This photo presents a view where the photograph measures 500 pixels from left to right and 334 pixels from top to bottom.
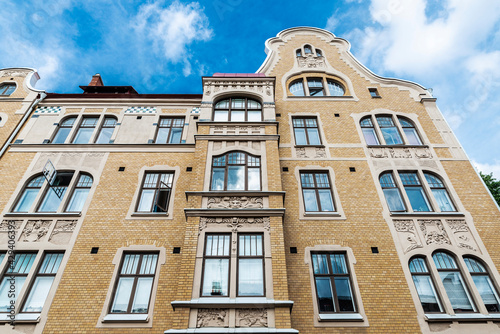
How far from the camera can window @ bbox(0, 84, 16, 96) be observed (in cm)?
1791

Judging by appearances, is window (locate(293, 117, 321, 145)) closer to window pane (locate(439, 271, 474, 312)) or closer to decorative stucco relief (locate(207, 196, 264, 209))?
decorative stucco relief (locate(207, 196, 264, 209))

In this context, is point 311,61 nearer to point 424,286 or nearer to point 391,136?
point 391,136

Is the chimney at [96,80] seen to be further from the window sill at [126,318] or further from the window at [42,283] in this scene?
the window sill at [126,318]

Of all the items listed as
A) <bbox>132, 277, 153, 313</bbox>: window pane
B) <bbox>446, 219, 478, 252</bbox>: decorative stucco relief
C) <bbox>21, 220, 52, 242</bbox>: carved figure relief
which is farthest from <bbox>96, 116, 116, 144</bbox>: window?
<bbox>446, 219, 478, 252</bbox>: decorative stucco relief

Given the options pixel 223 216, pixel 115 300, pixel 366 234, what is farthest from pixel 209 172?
pixel 366 234

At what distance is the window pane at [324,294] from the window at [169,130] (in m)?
9.74

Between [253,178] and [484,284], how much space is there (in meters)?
9.47

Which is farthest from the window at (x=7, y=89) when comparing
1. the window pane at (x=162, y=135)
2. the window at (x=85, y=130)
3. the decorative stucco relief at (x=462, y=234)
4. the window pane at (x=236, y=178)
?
A: the decorative stucco relief at (x=462, y=234)

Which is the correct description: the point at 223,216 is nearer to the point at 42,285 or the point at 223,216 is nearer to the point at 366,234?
the point at 366,234

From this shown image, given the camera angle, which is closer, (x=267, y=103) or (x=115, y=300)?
(x=115, y=300)

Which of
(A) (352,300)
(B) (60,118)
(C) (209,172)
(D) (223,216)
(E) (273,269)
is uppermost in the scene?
(B) (60,118)

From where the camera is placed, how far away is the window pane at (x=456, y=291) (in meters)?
10.5

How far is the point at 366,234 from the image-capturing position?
1211 cm

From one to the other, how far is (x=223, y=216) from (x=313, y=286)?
4.11 metres
